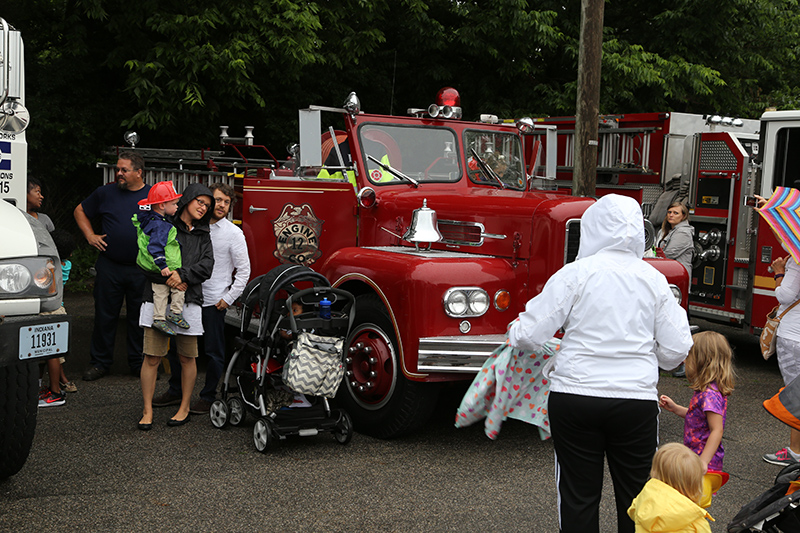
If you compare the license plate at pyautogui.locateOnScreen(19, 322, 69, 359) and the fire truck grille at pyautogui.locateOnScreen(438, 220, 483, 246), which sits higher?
the fire truck grille at pyautogui.locateOnScreen(438, 220, 483, 246)

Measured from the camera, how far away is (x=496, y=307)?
5.51 metres

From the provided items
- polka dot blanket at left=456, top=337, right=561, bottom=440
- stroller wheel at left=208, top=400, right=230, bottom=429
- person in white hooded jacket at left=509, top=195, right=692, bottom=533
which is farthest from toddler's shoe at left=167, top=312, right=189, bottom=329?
person in white hooded jacket at left=509, top=195, right=692, bottom=533

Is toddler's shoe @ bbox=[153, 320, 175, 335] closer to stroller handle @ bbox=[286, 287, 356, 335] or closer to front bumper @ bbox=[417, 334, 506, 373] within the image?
stroller handle @ bbox=[286, 287, 356, 335]

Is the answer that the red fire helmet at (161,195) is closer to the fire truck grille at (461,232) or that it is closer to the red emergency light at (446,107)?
the fire truck grille at (461,232)

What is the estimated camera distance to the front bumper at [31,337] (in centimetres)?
383

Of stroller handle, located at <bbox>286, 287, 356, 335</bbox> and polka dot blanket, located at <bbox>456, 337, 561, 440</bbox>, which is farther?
stroller handle, located at <bbox>286, 287, 356, 335</bbox>

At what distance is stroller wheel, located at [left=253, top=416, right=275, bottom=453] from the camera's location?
5.26 meters

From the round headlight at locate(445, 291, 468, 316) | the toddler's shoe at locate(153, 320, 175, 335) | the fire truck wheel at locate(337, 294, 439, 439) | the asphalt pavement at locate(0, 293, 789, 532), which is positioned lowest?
the asphalt pavement at locate(0, 293, 789, 532)

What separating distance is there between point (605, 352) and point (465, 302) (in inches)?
86.3

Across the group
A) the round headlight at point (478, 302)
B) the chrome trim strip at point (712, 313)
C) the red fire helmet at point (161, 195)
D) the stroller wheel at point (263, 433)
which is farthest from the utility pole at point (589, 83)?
Answer: the stroller wheel at point (263, 433)

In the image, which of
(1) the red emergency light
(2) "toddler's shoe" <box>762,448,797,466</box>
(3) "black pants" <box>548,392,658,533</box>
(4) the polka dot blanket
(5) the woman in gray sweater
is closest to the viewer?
(3) "black pants" <box>548,392,658,533</box>

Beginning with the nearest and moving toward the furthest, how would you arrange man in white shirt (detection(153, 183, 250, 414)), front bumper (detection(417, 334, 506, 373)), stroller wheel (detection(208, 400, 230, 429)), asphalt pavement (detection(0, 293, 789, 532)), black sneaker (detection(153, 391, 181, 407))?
asphalt pavement (detection(0, 293, 789, 532)) < front bumper (detection(417, 334, 506, 373)) < stroller wheel (detection(208, 400, 230, 429)) < man in white shirt (detection(153, 183, 250, 414)) < black sneaker (detection(153, 391, 181, 407))

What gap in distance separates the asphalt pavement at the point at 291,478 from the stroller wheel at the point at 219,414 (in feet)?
0.17

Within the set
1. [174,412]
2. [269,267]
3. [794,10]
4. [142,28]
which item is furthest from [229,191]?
[794,10]
